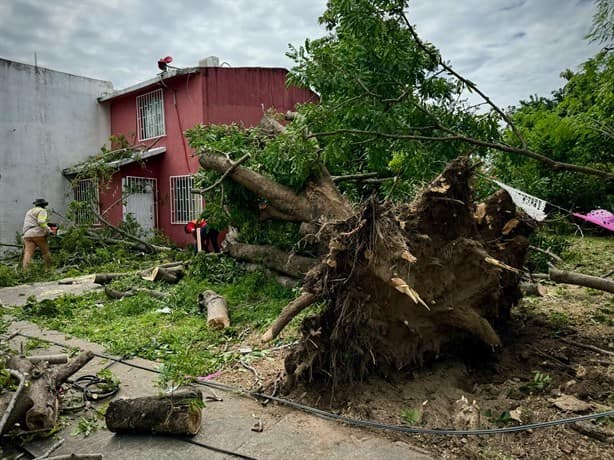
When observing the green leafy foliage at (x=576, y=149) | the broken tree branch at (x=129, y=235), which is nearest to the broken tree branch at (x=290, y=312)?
the green leafy foliage at (x=576, y=149)

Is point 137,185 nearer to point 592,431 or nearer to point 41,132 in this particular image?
point 41,132

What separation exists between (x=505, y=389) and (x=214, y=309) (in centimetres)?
368

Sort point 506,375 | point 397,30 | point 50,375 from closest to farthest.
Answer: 1. point 50,375
2. point 506,375
3. point 397,30

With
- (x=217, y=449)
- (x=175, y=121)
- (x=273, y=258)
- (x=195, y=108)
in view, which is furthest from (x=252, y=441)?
(x=175, y=121)

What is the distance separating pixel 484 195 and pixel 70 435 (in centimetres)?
529

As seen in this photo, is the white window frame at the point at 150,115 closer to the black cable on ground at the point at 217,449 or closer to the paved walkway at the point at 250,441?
the paved walkway at the point at 250,441

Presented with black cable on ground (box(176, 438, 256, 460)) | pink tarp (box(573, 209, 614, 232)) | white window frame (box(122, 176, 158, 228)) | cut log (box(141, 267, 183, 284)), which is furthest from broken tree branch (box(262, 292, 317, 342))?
white window frame (box(122, 176, 158, 228))

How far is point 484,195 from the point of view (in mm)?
5625

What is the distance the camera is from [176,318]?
19.4 ft

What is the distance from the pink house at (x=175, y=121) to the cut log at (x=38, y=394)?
9.60 metres

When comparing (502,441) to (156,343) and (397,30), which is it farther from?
(397,30)

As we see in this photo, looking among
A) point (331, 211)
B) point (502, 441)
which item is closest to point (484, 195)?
point (331, 211)

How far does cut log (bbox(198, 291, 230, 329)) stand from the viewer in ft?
17.4

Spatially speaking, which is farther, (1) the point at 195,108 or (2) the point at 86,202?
(2) the point at 86,202
